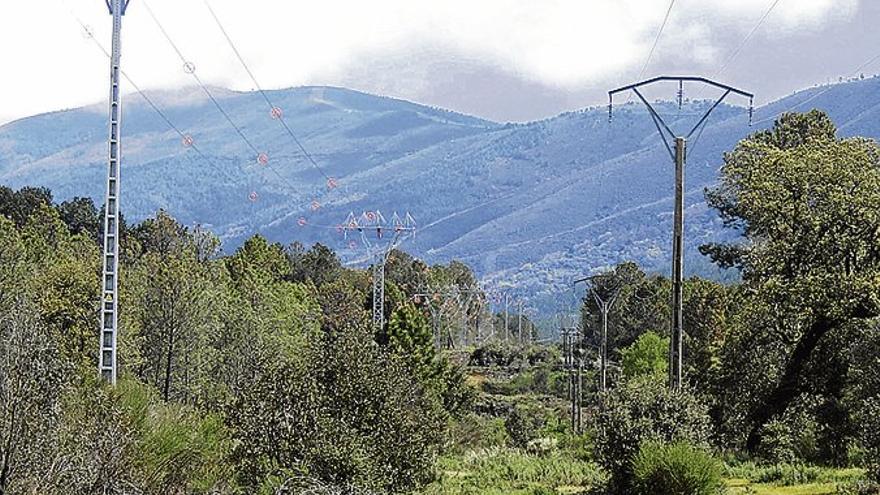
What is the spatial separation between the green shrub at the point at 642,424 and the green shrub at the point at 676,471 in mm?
956

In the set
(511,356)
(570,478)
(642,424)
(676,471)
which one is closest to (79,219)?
(511,356)

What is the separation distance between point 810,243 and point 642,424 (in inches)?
495

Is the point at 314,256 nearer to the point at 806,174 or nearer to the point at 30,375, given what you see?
the point at 806,174

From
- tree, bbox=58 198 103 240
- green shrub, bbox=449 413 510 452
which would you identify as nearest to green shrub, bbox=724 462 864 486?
green shrub, bbox=449 413 510 452

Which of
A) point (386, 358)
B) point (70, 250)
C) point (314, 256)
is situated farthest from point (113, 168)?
point (314, 256)

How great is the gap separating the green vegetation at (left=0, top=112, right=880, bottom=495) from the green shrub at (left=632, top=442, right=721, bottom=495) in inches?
1.7

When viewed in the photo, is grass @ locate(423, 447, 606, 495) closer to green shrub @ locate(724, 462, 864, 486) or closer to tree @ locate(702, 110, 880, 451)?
green shrub @ locate(724, 462, 864, 486)

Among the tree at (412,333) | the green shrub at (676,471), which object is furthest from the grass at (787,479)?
the tree at (412,333)

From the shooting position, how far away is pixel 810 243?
115 ft

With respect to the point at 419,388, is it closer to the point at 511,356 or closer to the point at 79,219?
the point at 79,219

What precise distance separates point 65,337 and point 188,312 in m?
6.25

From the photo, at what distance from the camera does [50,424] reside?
18.0 meters

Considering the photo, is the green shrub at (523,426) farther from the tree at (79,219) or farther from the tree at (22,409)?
the tree at (79,219)

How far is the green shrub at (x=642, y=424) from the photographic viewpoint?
25281 mm
